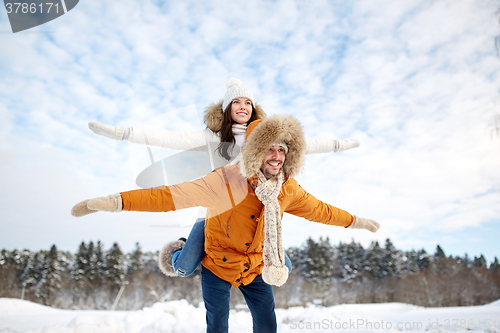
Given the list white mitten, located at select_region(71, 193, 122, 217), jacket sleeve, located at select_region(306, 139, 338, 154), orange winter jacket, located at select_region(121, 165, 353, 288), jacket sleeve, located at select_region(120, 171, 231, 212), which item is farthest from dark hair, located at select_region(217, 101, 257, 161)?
white mitten, located at select_region(71, 193, 122, 217)

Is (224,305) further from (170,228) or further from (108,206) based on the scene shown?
(108,206)

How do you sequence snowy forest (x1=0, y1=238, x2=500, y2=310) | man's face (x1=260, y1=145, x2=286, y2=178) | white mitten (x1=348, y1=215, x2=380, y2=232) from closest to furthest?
man's face (x1=260, y1=145, x2=286, y2=178) → white mitten (x1=348, y1=215, x2=380, y2=232) → snowy forest (x1=0, y1=238, x2=500, y2=310)

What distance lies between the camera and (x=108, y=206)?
1.68 meters

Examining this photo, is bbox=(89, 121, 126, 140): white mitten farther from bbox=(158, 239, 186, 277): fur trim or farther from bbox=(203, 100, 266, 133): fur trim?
bbox=(158, 239, 186, 277): fur trim

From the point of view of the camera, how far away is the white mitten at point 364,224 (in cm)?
278

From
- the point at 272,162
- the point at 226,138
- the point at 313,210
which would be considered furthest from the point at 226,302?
the point at 226,138

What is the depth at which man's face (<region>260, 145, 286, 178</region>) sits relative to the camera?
236cm

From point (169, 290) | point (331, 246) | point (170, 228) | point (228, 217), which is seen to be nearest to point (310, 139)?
point (228, 217)

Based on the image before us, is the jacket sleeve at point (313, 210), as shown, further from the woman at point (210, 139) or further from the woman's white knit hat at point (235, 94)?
the woman's white knit hat at point (235, 94)

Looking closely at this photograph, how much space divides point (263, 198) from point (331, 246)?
1666 inches

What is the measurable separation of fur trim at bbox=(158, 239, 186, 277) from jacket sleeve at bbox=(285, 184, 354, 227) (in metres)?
1.18

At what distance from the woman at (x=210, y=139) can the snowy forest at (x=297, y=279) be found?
89.3ft

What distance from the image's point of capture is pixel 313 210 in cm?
255

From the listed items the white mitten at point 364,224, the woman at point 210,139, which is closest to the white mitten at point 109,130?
the woman at point 210,139
